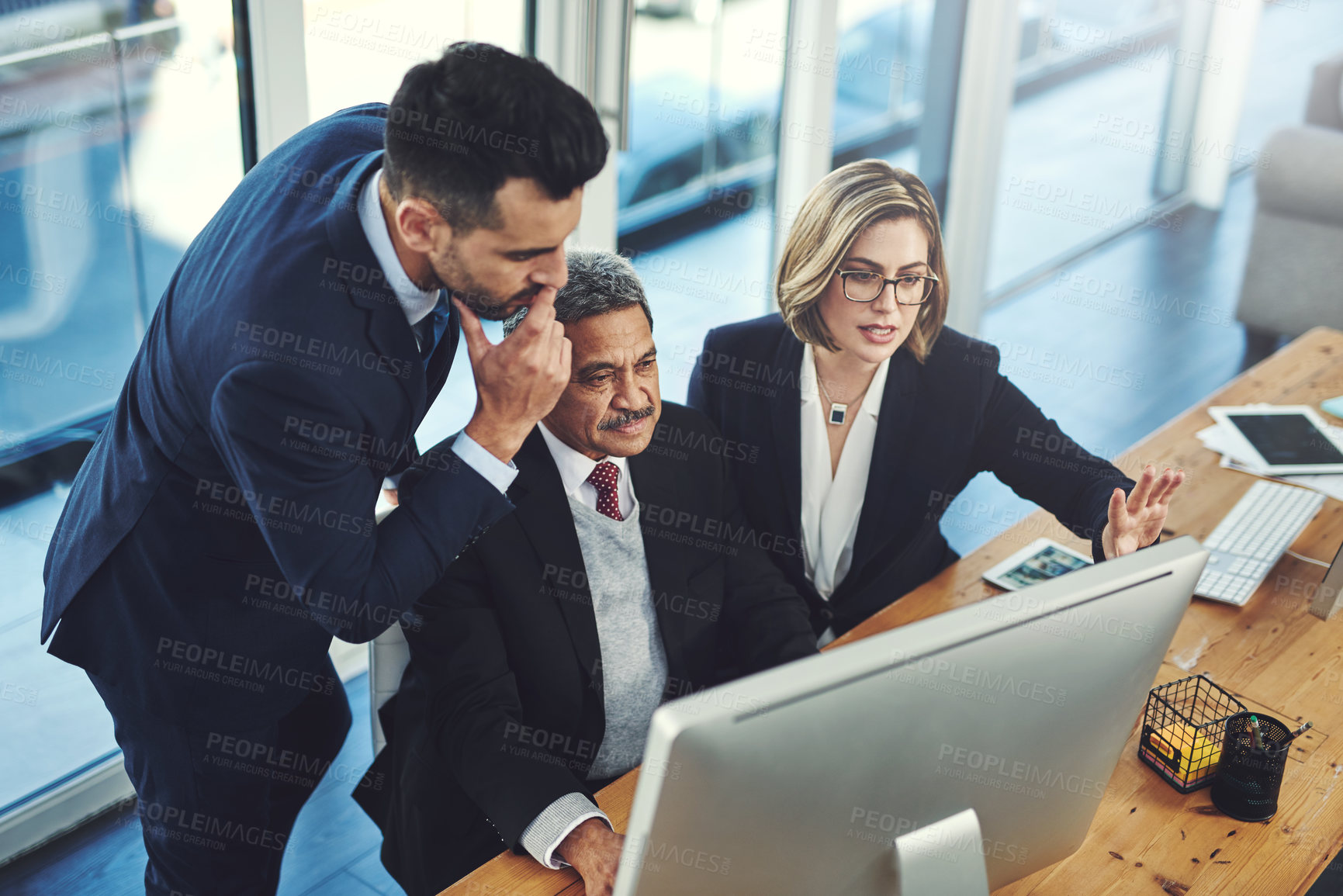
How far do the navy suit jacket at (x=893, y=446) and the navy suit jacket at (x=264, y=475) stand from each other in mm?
647

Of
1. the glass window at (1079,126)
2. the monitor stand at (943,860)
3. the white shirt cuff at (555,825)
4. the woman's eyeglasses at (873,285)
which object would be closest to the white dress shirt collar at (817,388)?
the woman's eyeglasses at (873,285)

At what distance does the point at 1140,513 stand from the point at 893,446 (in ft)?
1.48

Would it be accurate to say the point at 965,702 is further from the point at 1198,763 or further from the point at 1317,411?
the point at 1317,411

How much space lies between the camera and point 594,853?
1.44 meters

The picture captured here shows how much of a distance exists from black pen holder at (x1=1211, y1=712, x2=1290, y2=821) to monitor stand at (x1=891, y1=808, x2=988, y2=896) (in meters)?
0.58

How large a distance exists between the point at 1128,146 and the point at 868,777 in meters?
5.99

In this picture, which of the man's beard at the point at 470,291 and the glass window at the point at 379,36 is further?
the glass window at the point at 379,36

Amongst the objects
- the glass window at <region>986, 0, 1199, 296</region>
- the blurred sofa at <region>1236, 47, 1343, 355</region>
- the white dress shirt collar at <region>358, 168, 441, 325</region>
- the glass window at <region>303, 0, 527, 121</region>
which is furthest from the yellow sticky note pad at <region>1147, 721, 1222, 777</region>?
the blurred sofa at <region>1236, 47, 1343, 355</region>

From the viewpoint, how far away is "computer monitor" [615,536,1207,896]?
961mm

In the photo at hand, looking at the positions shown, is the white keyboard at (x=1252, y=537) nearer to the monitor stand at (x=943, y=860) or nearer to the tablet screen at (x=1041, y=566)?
the tablet screen at (x=1041, y=566)

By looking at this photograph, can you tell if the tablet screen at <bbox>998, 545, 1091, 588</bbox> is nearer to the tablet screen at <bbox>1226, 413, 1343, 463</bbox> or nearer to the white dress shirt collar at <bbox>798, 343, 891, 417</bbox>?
the white dress shirt collar at <bbox>798, 343, 891, 417</bbox>

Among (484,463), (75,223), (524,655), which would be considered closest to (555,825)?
(524,655)

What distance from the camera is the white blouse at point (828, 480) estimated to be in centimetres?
218

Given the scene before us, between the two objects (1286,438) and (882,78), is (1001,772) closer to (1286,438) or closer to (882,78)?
(1286,438)
